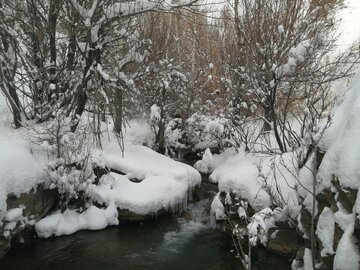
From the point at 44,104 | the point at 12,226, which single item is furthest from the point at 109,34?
the point at 12,226

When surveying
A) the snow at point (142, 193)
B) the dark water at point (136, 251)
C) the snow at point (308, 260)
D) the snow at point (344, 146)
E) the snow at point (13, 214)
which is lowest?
the dark water at point (136, 251)

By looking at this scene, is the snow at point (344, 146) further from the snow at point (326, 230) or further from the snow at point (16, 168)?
the snow at point (16, 168)

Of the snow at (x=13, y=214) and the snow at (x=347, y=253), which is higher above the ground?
the snow at (x=347, y=253)

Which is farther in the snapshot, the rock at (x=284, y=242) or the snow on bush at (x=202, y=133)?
the snow on bush at (x=202, y=133)

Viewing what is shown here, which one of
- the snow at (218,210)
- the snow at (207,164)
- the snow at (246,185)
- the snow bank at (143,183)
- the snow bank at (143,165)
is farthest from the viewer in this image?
the snow at (207,164)

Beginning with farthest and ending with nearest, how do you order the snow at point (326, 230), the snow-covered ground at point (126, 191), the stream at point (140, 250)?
the snow-covered ground at point (126, 191)
the stream at point (140, 250)
the snow at point (326, 230)

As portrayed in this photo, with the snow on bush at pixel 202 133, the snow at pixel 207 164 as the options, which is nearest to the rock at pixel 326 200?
the snow on bush at pixel 202 133

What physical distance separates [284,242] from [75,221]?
4.32 m

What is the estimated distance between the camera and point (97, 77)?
28.8 feet

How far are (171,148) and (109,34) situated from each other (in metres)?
6.93

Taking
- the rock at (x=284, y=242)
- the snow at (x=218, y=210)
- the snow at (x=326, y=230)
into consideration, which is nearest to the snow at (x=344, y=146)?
the snow at (x=326, y=230)

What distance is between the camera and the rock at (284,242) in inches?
265

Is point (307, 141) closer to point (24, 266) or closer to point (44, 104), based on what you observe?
point (24, 266)

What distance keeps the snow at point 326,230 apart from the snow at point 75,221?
471 cm
